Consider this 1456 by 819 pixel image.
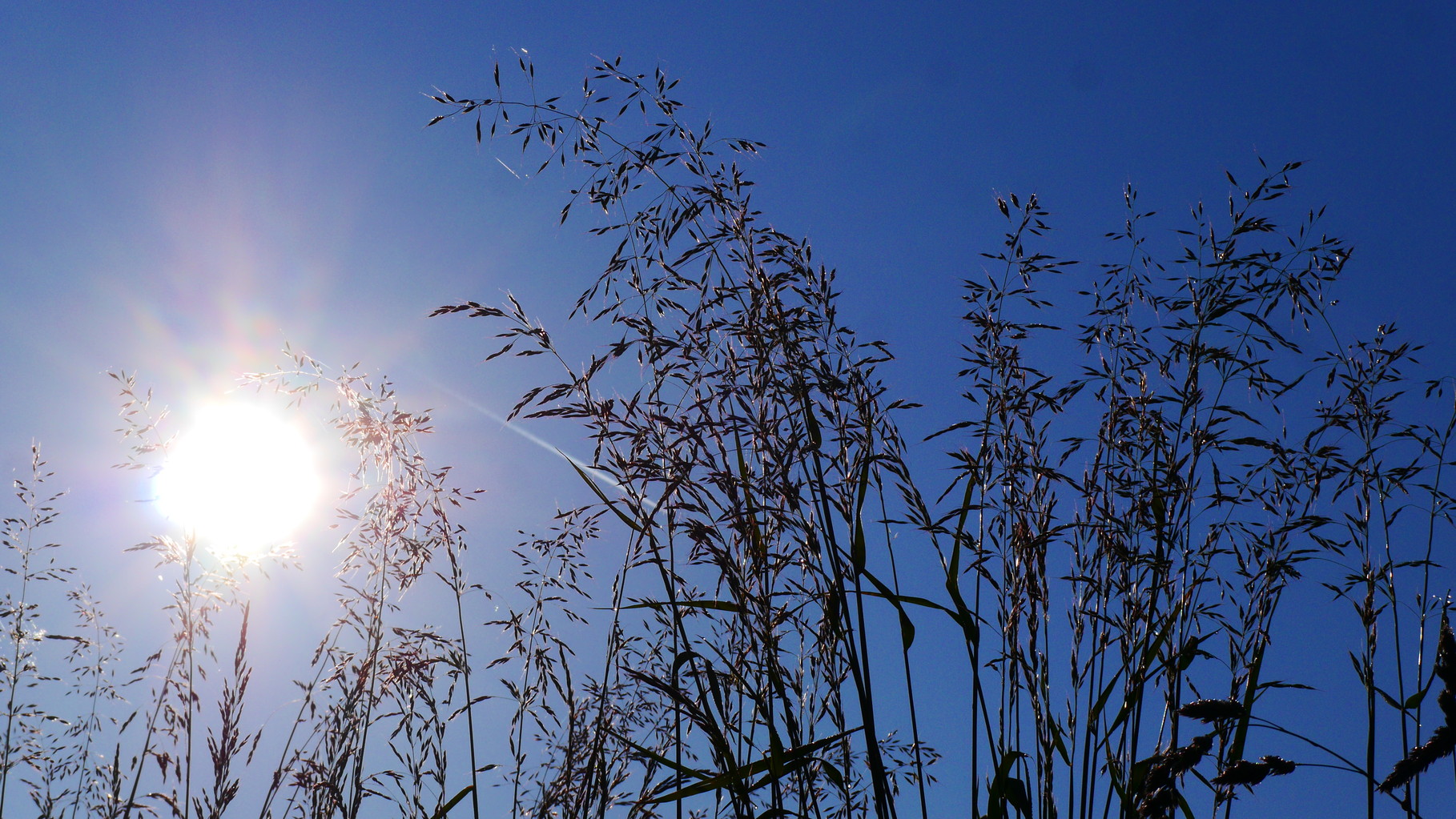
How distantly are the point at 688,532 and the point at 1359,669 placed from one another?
1697 millimetres

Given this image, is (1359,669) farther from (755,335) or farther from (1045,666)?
(755,335)

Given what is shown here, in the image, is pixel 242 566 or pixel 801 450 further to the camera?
pixel 242 566

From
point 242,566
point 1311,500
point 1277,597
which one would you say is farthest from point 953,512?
point 242,566

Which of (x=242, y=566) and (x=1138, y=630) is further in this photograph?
(x=242, y=566)

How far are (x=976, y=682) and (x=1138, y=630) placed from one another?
0.40m

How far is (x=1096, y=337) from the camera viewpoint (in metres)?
2.71

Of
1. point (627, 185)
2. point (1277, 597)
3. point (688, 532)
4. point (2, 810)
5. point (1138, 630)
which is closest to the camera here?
point (688, 532)

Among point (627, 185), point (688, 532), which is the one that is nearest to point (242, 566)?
point (627, 185)

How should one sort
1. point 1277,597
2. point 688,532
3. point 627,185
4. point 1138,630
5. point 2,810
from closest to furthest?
point 688,532
point 1138,630
point 1277,597
point 627,185
point 2,810


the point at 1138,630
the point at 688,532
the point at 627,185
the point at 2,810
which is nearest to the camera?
the point at 688,532

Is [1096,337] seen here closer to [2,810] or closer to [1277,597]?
[1277,597]

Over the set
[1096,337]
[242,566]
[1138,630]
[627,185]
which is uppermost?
[627,185]

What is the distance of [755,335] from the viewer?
81.0 inches

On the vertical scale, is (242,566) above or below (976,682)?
above
